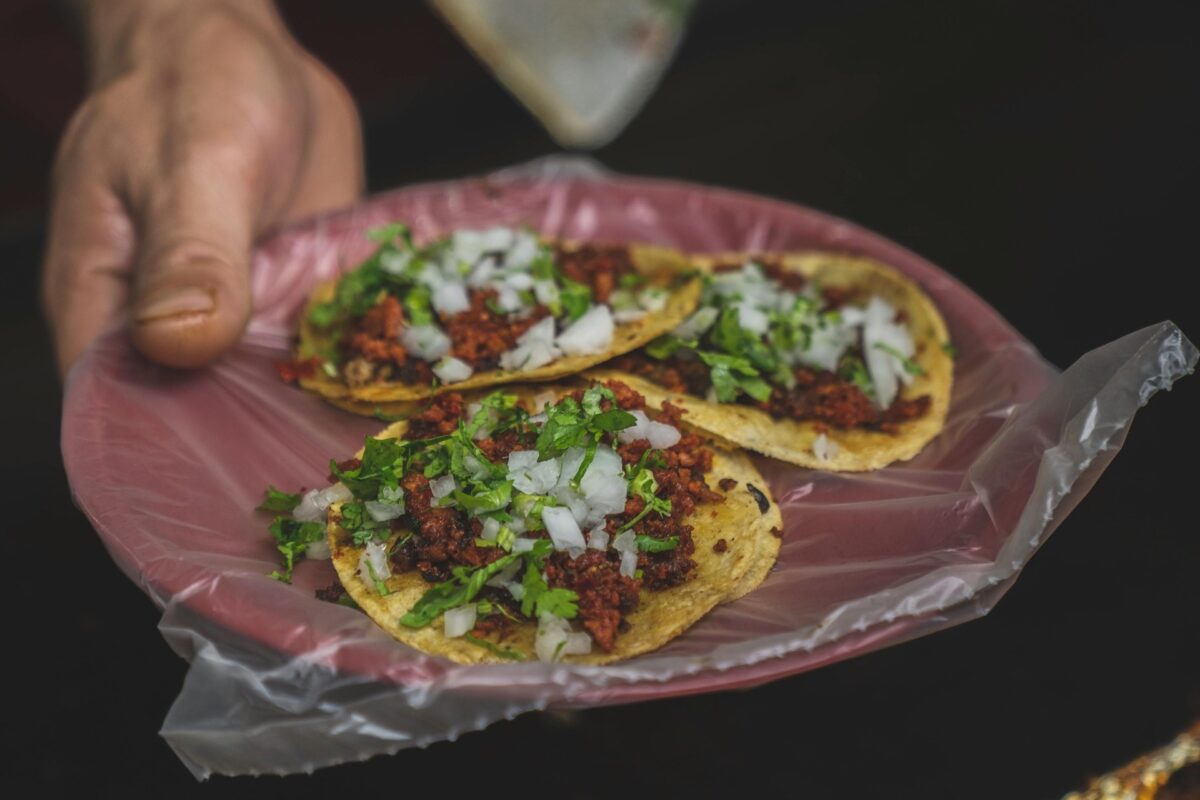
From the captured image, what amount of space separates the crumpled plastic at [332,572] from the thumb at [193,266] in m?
0.08

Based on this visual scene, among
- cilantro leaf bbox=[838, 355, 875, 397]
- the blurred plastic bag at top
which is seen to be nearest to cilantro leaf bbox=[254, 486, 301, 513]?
cilantro leaf bbox=[838, 355, 875, 397]

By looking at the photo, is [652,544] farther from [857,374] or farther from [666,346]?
[857,374]

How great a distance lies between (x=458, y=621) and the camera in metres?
1.42

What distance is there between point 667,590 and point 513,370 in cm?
50

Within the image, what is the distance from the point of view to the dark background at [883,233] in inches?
81.2

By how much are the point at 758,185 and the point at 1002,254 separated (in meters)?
0.97

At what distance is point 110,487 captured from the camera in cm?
159

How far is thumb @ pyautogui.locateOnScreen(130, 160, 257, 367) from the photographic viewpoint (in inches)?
72.4

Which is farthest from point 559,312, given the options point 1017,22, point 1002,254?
point 1017,22

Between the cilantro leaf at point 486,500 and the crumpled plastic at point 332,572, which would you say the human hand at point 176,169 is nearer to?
the crumpled plastic at point 332,572

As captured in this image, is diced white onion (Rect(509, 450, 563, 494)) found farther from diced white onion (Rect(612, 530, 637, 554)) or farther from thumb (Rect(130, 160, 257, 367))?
thumb (Rect(130, 160, 257, 367))

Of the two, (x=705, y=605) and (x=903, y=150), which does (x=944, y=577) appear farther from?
(x=903, y=150)

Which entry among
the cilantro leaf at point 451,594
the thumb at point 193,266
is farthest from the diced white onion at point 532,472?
the thumb at point 193,266

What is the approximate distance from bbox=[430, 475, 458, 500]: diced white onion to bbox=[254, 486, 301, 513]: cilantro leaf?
0.26m
